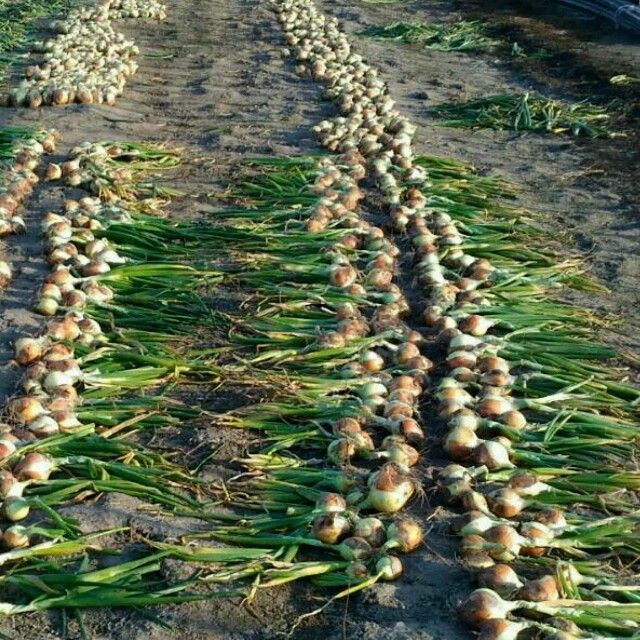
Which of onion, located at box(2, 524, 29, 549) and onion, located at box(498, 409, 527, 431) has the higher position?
onion, located at box(498, 409, 527, 431)

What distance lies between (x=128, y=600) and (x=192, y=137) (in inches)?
172

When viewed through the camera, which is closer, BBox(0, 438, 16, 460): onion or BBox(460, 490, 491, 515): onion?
BBox(460, 490, 491, 515): onion

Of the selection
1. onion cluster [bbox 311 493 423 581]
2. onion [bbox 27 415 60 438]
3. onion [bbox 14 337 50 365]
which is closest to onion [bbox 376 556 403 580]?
onion cluster [bbox 311 493 423 581]

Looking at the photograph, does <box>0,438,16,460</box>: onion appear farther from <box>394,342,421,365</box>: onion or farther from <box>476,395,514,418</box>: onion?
<box>476,395,514,418</box>: onion

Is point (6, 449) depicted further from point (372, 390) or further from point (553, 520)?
point (553, 520)

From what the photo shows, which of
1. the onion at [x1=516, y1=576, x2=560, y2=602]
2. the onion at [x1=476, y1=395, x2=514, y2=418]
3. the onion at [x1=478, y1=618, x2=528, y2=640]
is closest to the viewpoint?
the onion at [x1=478, y1=618, x2=528, y2=640]

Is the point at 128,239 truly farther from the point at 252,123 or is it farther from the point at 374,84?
the point at 374,84

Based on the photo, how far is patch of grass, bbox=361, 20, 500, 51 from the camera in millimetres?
8828

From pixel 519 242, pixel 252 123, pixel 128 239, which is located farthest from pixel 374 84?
pixel 128 239

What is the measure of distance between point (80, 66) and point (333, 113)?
2.33 m

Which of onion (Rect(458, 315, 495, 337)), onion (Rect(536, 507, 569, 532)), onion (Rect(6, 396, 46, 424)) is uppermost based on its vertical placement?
onion (Rect(458, 315, 495, 337))

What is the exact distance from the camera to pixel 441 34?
912 cm

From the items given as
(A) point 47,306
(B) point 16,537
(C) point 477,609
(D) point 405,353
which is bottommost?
(B) point 16,537

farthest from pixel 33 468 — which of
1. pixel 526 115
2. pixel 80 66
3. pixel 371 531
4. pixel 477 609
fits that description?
pixel 80 66
